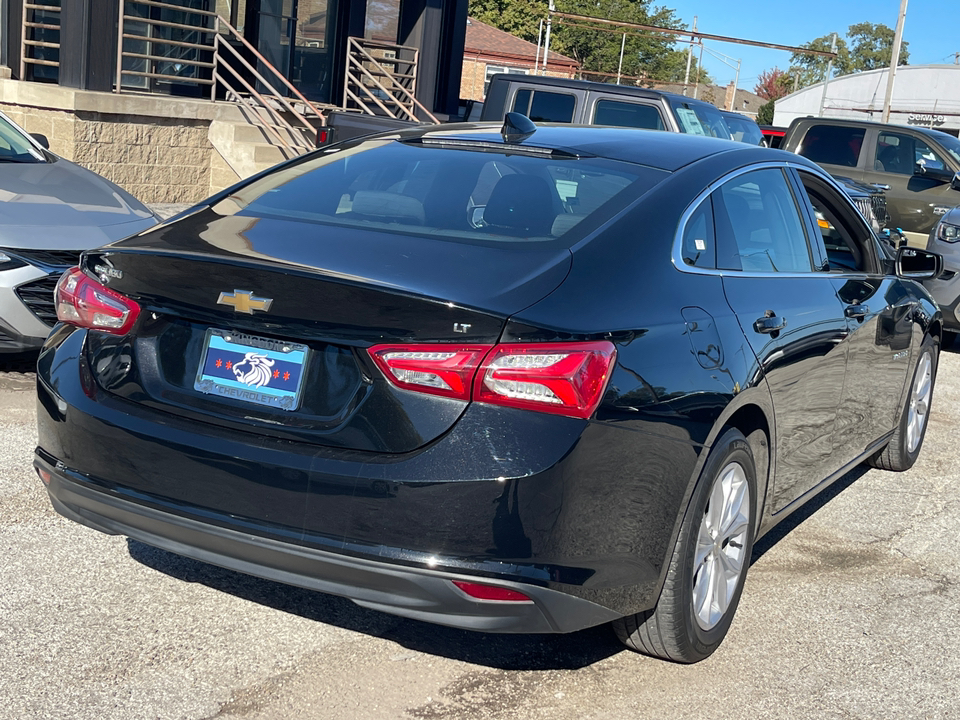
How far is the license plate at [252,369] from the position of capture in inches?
114

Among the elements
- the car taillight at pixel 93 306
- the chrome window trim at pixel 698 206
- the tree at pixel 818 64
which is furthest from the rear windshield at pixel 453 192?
the tree at pixel 818 64

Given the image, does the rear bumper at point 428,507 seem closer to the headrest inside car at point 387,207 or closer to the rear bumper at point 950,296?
the headrest inside car at point 387,207

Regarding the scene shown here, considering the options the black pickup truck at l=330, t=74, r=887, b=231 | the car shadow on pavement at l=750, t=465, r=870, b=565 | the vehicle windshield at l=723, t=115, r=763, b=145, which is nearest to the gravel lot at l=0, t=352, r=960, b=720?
the car shadow on pavement at l=750, t=465, r=870, b=565

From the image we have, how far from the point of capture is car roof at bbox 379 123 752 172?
3842mm

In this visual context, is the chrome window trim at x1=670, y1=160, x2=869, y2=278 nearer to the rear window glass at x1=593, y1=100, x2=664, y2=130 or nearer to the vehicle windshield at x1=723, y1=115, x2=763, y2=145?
the rear window glass at x1=593, y1=100, x2=664, y2=130

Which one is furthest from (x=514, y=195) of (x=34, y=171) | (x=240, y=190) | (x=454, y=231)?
(x=34, y=171)

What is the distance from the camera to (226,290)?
2959 millimetres

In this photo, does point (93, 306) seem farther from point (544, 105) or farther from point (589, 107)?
point (544, 105)

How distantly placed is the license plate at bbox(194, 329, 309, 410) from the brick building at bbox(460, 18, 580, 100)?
166ft

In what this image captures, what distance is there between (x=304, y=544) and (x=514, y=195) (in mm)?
1347

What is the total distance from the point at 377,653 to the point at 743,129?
10.9 meters

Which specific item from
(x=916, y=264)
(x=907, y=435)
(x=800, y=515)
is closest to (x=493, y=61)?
(x=907, y=435)

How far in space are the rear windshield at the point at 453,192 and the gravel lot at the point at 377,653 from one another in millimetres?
1299

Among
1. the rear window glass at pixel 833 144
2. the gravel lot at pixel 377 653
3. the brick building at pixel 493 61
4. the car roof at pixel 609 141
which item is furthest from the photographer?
the brick building at pixel 493 61
